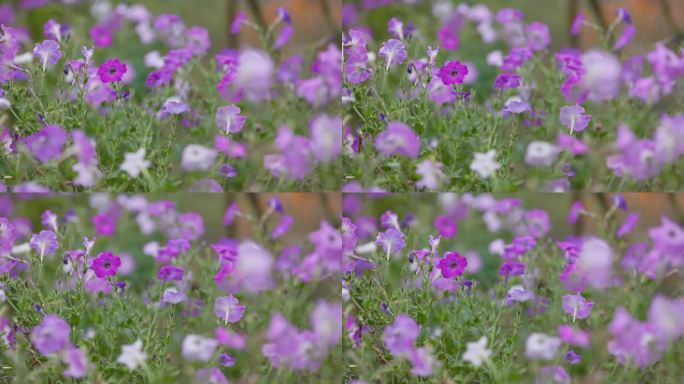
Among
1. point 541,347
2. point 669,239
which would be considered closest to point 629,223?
point 669,239

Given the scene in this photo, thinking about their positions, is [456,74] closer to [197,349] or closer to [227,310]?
[227,310]

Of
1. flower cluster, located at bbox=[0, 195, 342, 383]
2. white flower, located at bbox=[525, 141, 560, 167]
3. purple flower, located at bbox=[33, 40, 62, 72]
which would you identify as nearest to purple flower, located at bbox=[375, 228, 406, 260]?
flower cluster, located at bbox=[0, 195, 342, 383]

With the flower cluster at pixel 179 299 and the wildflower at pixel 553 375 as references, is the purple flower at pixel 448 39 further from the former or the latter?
the wildflower at pixel 553 375

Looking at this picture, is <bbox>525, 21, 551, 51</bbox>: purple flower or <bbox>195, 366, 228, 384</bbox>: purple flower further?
<bbox>525, 21, 551, 51</bbox>: purple flower

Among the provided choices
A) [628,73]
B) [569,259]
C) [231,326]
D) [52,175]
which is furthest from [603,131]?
[52,175]

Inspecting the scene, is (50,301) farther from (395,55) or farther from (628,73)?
(628,73)

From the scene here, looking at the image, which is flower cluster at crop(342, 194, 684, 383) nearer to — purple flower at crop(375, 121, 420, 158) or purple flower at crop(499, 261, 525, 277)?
purple flower at crop(499, 261, 525, 277)

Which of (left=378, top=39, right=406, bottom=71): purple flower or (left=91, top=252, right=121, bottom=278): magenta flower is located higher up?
(left=378, top=39, right=406, bottom=71): purple flower

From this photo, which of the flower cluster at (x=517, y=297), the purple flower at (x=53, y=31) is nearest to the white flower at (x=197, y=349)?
the flower cluster at (x=517, y=297)
